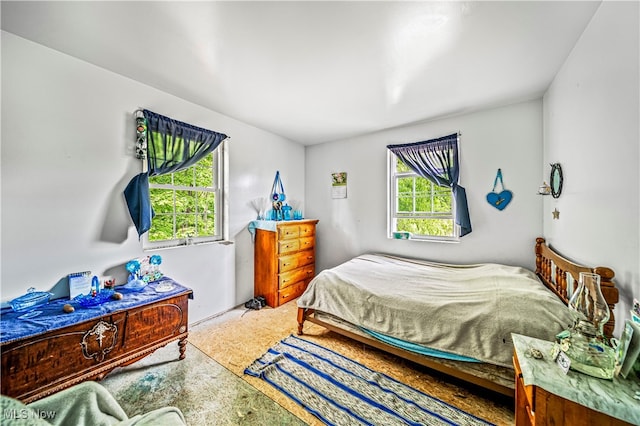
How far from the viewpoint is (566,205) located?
1.88m

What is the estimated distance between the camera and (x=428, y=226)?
3.17 meters

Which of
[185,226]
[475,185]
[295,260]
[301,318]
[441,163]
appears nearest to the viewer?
[301,318]

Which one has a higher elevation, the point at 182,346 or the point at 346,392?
the point at 182,346

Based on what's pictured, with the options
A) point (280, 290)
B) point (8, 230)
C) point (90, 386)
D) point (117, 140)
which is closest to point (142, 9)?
point (117, 140)

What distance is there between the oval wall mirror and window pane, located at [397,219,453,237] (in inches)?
40.9

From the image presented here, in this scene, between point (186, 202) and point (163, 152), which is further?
point (186, 202)

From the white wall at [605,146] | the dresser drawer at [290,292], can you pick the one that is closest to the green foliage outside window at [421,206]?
the white wall at [605,146]

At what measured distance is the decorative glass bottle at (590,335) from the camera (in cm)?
91

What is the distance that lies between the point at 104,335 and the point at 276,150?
9.33 feet

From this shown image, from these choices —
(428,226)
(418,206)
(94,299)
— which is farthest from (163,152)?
(428,226)

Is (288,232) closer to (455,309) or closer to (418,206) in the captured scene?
(418,206)

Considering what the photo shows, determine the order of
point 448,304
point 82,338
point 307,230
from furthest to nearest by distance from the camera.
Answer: point 307,230 < point 448,304 < point 82,338

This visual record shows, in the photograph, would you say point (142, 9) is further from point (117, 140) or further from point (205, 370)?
point (205, 370)

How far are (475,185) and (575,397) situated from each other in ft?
7.85
